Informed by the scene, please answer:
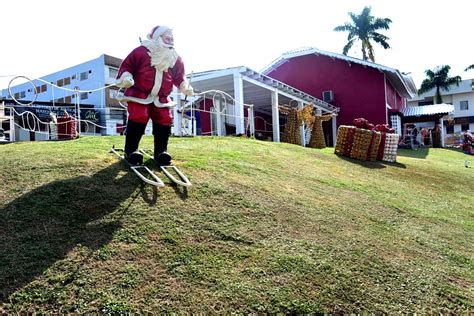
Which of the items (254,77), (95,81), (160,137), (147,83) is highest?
(95,81)

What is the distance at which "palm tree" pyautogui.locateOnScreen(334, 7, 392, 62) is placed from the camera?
32125 millimetres

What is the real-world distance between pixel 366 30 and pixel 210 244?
106 feet

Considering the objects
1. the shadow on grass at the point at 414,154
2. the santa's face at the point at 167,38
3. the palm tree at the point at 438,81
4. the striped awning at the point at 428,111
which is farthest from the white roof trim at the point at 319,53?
the palm tree at the point at 438,81

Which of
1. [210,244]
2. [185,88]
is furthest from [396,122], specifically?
[210,244]

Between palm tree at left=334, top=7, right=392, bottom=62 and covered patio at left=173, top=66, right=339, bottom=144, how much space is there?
13649mm

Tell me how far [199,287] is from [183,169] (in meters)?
2.56

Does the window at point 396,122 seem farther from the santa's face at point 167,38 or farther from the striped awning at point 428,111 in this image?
the santa's face at point 167,38

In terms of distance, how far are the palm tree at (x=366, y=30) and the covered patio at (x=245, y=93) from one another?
13.6 metres

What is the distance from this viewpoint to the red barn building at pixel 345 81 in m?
22.0

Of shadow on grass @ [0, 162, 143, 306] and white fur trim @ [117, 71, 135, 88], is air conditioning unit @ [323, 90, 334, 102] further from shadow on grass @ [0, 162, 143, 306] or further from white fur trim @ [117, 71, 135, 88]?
shadow on grass @ [0, 162, 143, 306]

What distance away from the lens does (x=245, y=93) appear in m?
17.7

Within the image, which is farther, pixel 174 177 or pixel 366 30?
pixel 366 30

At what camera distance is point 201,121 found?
21.7 metres

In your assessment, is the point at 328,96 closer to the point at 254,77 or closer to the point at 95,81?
the point at 254,77
